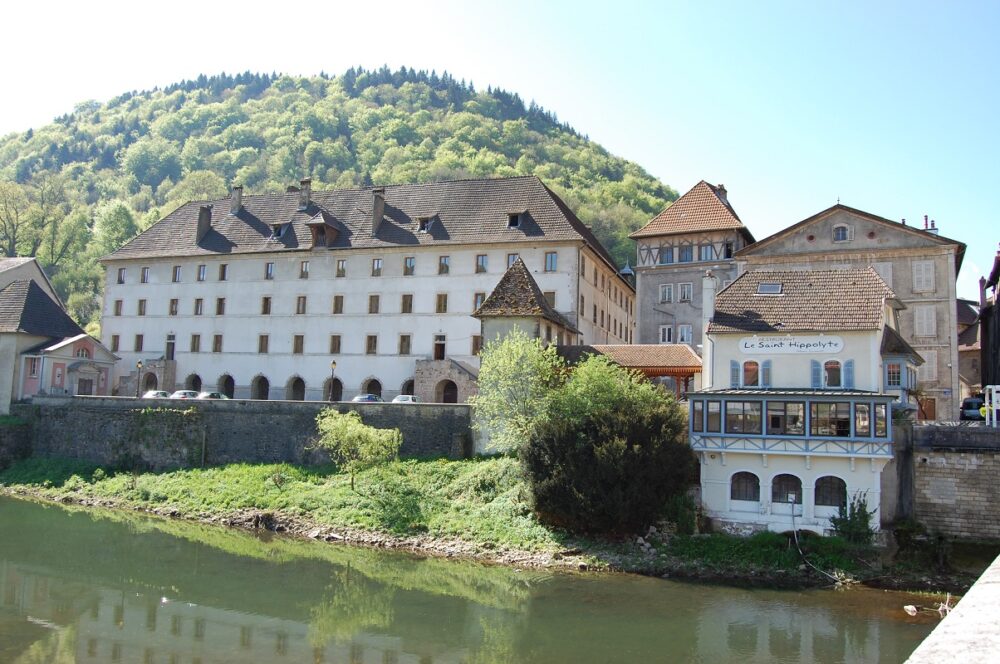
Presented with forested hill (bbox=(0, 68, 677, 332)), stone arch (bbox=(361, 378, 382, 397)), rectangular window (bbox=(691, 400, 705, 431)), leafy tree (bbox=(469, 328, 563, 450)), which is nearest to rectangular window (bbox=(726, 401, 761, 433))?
rectangular window (bbox=(691, 400, 705, 431))

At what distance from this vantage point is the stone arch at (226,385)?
171 ft

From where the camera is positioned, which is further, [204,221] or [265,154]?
[265,154]

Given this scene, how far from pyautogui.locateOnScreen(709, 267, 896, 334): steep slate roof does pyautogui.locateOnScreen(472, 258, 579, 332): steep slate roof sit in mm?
8731

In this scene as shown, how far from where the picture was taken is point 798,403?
28562 mm

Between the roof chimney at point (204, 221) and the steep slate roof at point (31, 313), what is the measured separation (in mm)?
9734

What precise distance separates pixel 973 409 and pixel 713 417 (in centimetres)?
1553

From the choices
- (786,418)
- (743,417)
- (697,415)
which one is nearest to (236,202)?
(697,415)

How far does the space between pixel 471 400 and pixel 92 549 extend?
1568cm

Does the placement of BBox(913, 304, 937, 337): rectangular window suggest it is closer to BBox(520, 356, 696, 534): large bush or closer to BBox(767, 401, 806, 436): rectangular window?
BBox(767, 401, 806, 436): rectangular window

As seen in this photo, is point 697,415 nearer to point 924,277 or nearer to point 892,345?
point 892,345

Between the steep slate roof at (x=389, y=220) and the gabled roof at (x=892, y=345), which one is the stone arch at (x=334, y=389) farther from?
the gabled roof at (x=892, y=345)

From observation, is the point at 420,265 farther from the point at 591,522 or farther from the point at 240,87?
the point at 240,87

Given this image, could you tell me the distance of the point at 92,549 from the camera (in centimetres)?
2964

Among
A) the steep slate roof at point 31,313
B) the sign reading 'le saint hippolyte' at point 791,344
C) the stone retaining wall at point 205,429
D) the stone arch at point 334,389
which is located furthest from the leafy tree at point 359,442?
the steep slate roof at point 31,313
